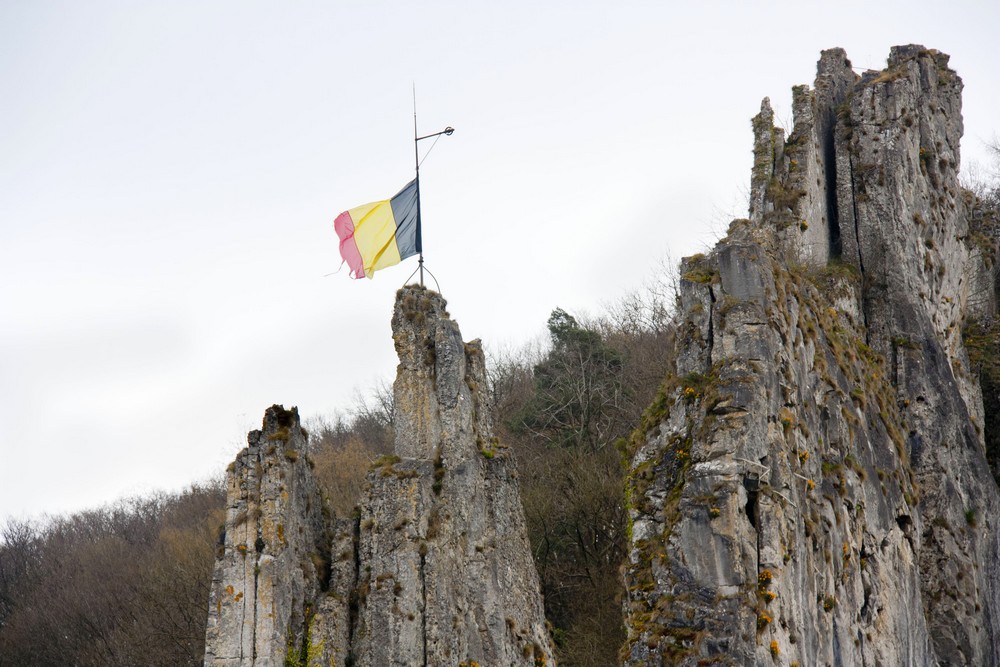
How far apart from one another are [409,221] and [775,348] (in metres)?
8.86

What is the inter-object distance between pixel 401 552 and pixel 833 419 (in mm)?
7589

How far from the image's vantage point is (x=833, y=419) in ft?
74.4

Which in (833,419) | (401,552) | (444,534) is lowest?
(401,552)

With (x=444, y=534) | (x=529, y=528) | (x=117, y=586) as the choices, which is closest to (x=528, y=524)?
(x=529, y=528)

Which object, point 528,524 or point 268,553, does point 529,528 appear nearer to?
point 528,524

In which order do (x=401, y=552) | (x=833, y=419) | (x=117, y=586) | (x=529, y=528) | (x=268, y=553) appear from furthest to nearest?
(x=117, y=586) → (x=529, y=528) → (x=833, y=419) → (x=268, y=553) → (x=401, y=552)

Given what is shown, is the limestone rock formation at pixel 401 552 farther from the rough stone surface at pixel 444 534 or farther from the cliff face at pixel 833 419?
the cliff face at pixel 833 419

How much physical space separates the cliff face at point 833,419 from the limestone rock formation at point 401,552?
390 cm

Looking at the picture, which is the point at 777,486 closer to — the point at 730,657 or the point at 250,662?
the point at 730,657

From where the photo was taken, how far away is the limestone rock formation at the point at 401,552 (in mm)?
21953

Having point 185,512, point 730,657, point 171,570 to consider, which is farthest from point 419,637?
point 185,512

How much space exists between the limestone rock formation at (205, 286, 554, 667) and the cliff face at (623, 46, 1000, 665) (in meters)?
3.90

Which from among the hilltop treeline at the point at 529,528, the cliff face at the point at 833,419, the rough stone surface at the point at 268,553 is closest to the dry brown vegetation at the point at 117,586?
the hilltop treeline at the point at 529,528

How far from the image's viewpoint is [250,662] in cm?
2192
